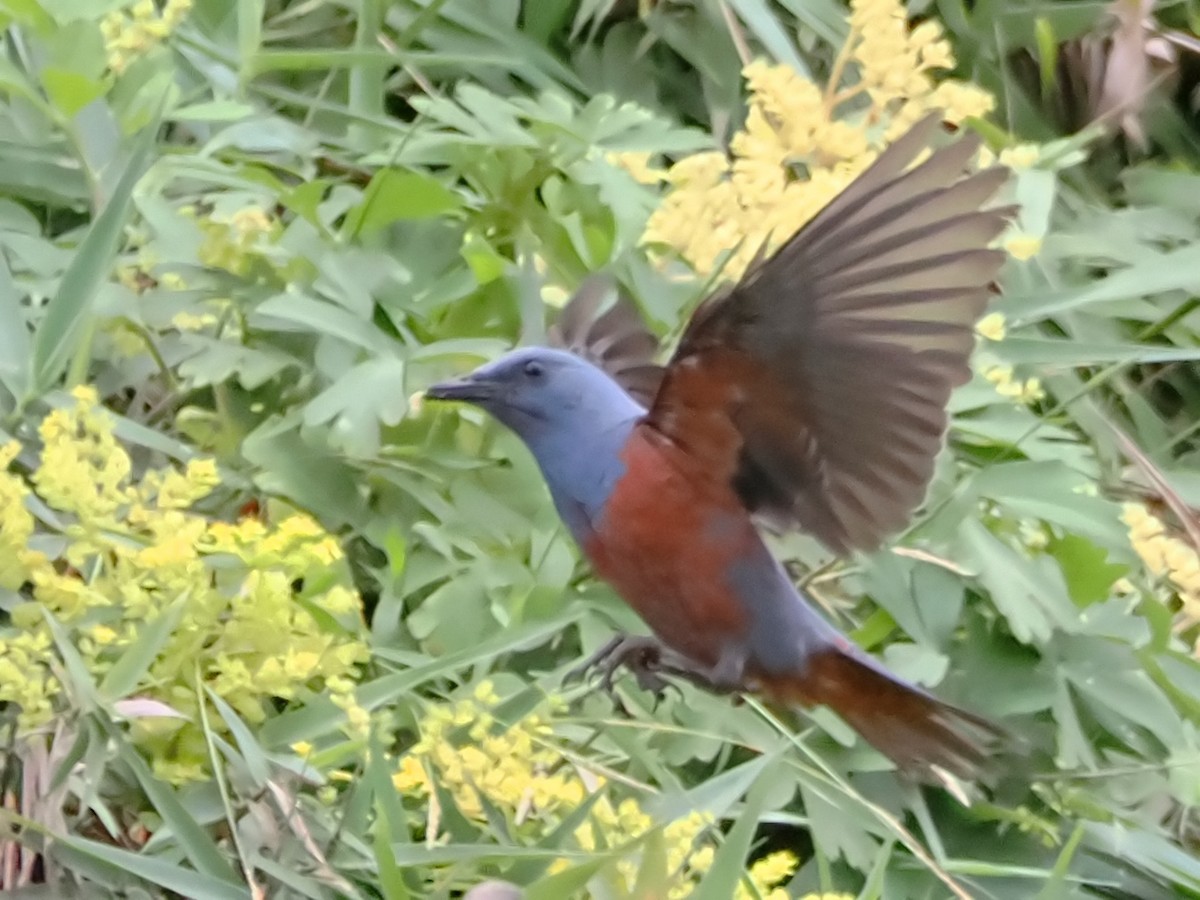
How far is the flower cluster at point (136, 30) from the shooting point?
0.82m

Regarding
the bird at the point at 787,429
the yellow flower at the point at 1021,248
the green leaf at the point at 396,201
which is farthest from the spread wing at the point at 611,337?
the yellow flower at the point at 1021,248

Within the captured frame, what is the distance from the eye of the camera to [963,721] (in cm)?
77

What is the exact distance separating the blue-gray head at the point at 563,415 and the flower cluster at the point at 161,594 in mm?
109

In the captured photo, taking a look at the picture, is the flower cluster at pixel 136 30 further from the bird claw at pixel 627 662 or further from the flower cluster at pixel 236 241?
the bird claw at pixel 627 662

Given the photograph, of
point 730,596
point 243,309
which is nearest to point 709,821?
point 730,596

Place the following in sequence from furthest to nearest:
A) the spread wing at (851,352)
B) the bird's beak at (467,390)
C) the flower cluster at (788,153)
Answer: the flower cluster at (788,153) < the bird's beak at (467,390) < the spread wing at (851,352)

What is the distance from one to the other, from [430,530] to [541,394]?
0.14 meters

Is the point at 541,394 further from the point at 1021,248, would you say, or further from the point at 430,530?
the point at 1021,248

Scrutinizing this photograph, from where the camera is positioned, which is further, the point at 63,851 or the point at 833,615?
the point at 833,615

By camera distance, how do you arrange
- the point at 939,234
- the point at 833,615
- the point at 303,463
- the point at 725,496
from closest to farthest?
the point at 939,234 → the point at 725,496 → the point at 303,463 → the point at 833,615

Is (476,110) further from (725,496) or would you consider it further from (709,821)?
(709,821)

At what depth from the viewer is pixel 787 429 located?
68 cm

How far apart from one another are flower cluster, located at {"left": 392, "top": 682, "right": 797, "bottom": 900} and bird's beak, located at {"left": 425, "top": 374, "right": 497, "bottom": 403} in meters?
0.14

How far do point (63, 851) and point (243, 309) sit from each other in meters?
0.34
